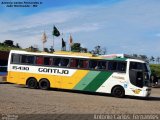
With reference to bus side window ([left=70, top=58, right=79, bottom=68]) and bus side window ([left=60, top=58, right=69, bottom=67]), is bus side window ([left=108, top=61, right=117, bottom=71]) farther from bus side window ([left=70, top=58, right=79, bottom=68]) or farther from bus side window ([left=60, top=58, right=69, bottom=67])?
bus side window ([left=60, top=58, right=69, bottom=67])

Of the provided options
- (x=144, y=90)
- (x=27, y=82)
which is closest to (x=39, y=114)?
(x=144, y=90)

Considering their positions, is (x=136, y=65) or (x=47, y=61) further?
(x=47, y=61)

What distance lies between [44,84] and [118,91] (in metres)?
5.41

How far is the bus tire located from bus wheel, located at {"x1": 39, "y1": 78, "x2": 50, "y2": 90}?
184 inches

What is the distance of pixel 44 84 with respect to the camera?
30.9 metres

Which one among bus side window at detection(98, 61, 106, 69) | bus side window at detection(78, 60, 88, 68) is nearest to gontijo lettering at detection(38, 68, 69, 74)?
bus side window at detection(78, 60, 88, 68)

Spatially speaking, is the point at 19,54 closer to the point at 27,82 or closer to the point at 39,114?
the point at 27,82

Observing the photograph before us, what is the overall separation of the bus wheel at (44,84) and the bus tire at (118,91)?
4.68m

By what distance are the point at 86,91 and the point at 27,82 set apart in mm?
4267

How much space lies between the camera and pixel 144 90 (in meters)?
28.3

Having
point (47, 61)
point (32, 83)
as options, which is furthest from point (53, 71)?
point (32, 83)

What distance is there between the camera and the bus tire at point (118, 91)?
28.8 metres

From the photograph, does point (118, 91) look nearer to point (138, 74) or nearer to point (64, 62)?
point (138, 74)

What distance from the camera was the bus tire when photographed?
28.8m
